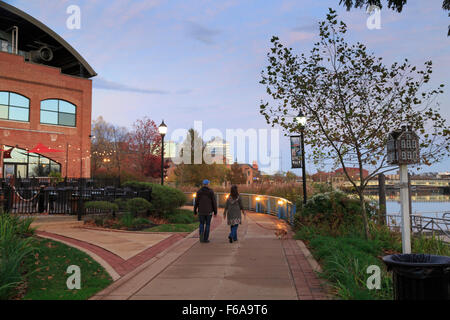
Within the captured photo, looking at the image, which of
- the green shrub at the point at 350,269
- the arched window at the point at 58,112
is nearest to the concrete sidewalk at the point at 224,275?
the green shrub at the point at 350,269

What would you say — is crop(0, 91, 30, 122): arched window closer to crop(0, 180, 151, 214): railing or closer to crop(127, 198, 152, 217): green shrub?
crop(0, 180, 151, 214): railing

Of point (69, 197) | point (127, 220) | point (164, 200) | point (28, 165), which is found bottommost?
point (127, 220)

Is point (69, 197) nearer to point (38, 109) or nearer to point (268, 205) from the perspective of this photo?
point (268, 205)

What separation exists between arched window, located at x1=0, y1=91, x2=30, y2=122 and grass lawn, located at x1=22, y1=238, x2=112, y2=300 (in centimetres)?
2344

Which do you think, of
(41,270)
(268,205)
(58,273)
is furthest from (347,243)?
(268,205)

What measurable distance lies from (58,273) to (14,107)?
85.1ft

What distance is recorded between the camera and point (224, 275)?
6648 millimetres

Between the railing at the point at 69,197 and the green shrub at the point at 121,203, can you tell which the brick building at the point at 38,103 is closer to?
the railing at the point at 69,197

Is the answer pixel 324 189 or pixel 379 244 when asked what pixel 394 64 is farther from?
pixel 324 189

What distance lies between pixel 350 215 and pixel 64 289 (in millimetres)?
8947

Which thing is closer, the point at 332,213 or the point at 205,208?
the point at 205,208

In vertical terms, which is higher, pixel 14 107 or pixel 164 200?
pixel 14 107
